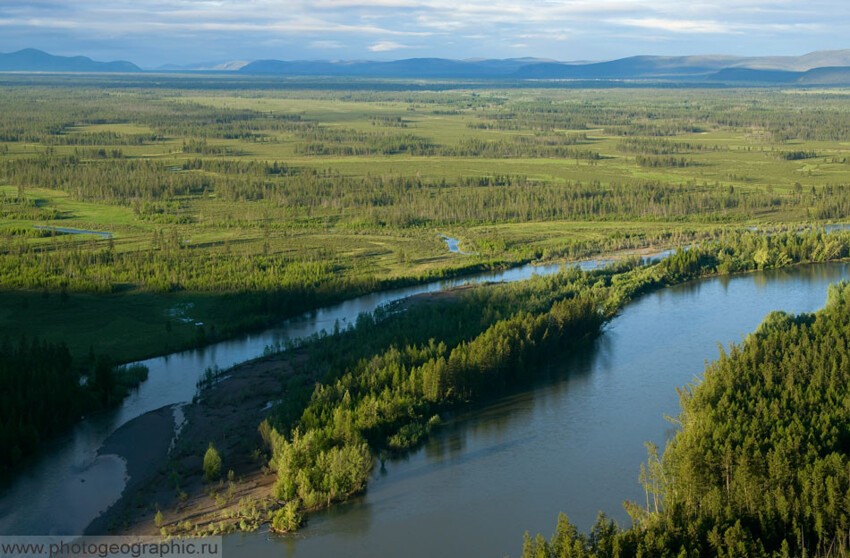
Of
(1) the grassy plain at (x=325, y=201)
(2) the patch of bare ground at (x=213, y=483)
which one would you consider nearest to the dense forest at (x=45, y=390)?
(2) the patch of bare ground at (x=213, y=483)

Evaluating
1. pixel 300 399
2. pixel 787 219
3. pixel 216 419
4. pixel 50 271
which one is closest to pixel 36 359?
pixel 216 419

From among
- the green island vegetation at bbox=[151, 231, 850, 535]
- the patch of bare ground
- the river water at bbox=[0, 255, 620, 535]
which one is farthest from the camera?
the green island vegetation at bbox=[151, 231, 850, 535]

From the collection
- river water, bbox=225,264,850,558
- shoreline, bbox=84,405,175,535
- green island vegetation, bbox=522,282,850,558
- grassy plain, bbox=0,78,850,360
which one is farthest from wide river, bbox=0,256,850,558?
grassy plain, bbox=0,78,850,360

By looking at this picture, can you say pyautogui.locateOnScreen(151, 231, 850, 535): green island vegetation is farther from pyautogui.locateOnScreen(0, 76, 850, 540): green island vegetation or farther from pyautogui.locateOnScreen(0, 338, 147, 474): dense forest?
pyautogui.locateOnScreen(0, 338, 147, 474): dense forest

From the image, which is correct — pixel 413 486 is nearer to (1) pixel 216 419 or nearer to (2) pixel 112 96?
(1) pixel 216 419

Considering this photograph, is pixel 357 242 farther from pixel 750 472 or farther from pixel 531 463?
pixel 750 472

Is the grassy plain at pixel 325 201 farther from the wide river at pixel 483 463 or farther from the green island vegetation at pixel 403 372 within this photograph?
the wide river at pixel 483 463
